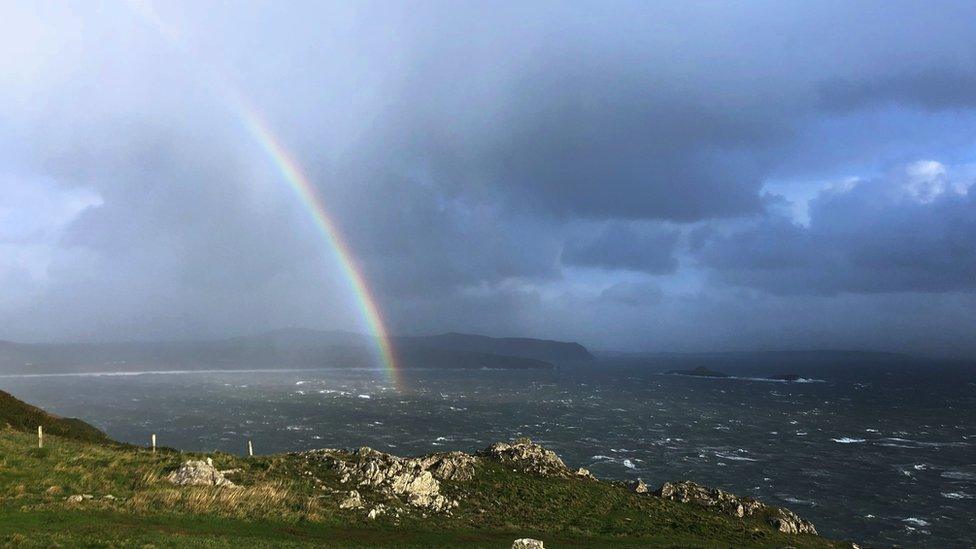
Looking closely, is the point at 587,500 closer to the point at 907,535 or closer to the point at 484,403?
the point at 907,535

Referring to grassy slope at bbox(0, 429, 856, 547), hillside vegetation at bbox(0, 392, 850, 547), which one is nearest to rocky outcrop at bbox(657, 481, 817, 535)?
hillside vegetation at bbox(0, 392, 850, 547)

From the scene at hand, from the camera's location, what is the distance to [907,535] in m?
64.8

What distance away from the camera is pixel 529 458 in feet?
182

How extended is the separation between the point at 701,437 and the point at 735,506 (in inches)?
3297

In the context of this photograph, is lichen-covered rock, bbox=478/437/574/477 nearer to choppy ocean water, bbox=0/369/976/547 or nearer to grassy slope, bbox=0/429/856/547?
grassy slope, bbox=0/429/856/547

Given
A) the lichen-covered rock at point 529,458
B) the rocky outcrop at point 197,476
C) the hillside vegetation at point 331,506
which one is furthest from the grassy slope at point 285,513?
the lichen-covered rock at point 529,458

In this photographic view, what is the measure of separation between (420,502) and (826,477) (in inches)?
3313

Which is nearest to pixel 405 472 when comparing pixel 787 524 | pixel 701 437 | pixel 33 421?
pixel 787 524

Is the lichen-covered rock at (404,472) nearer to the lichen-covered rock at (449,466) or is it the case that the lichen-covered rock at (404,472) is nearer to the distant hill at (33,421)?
the lichen-covered rock at (449,466)

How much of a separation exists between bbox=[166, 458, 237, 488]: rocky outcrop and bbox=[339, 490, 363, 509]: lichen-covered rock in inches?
277

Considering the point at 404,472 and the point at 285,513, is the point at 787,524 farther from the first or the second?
the point at 285,513

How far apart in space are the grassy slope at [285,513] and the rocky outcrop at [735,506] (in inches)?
68.8

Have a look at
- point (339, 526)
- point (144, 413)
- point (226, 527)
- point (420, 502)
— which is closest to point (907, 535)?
point (420, 502)

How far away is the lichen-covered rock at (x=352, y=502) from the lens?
34.8 metres
